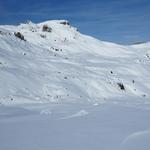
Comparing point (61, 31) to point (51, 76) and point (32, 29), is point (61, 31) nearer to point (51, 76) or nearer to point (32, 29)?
point (32, 29)

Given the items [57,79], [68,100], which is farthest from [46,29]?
[68,100]

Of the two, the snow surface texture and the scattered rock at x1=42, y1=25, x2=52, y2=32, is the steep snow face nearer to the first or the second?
the snow surface texture

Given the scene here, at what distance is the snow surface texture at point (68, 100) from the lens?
579 centimetres

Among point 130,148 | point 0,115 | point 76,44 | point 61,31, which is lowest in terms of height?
point 130,148

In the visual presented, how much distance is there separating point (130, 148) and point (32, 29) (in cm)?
3420

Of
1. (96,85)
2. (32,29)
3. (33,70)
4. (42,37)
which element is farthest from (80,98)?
(32,29)

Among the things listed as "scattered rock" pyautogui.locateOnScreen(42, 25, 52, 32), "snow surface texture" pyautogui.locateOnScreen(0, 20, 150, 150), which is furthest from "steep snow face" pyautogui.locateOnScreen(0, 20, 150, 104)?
"scattered rock" pyautogui.locateOnScreen(42, 25, 52, 32)

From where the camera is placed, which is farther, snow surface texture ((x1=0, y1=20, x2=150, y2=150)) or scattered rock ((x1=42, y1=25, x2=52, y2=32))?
scattered rock ((x1=42, y1=25, x2=52, y2=32))

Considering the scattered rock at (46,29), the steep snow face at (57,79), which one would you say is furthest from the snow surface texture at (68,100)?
the scattered rock at (46,29)

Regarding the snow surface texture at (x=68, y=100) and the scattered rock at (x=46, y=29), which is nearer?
the snow surface texture at (x=68, y=100)

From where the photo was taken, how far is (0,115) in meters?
8.73

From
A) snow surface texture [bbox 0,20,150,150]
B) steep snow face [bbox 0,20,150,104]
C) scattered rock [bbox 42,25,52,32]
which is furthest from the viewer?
scattered rock [bbox 42,25,52,32]

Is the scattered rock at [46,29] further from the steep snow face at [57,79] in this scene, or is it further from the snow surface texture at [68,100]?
the steep snow face at [57,79]

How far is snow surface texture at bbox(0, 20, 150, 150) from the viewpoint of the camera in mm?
5785
